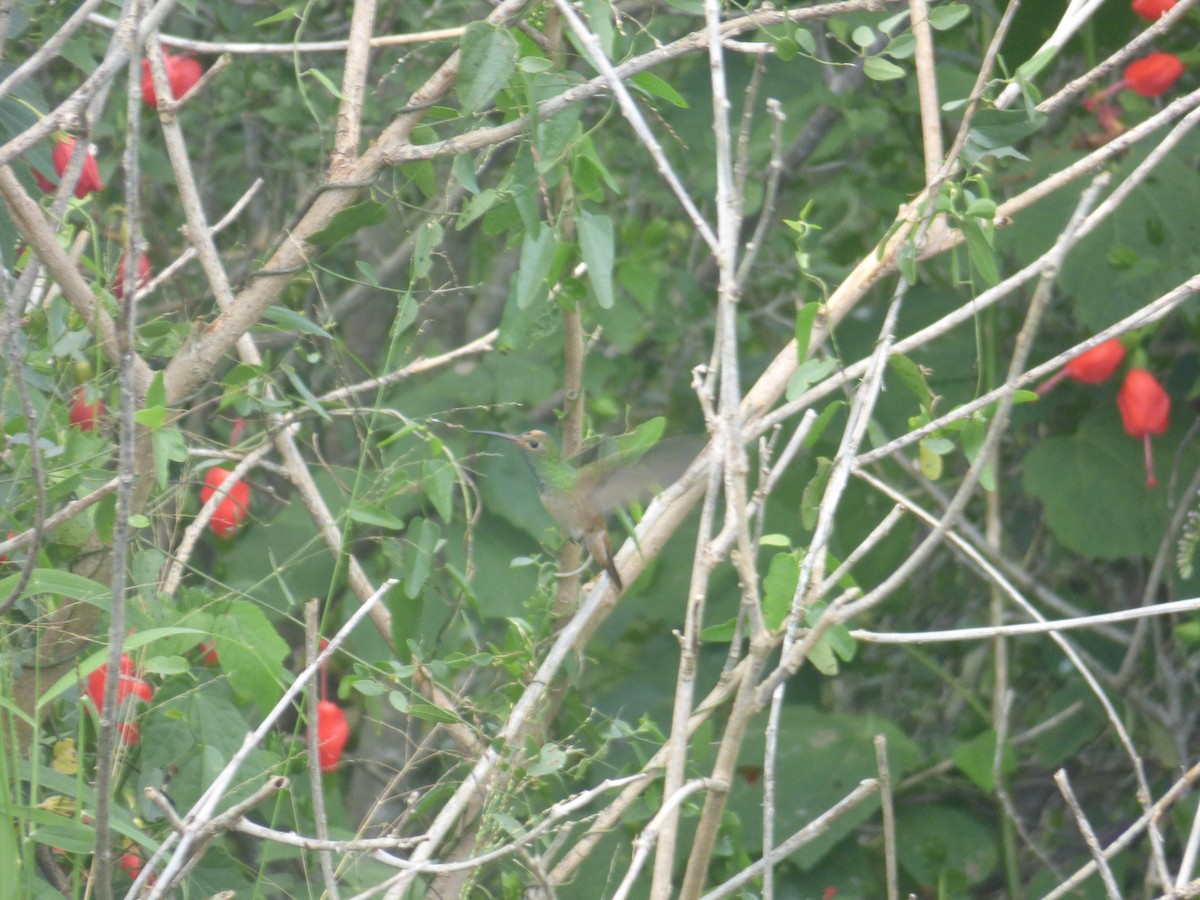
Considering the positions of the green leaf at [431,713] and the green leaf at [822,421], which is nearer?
the green leaf at [822,421]

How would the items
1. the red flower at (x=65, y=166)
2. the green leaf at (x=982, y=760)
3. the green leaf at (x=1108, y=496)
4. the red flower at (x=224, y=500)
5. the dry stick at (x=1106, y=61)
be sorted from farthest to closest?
the green leaf at (x=1108, y=496)
the green leaf at (x=982, y=760)
the red flower at (x=224, y=500)
the red flower at (x=65, y=166)
the dry stick at (x=1106, y=61)

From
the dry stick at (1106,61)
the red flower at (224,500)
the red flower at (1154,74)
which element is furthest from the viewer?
the red flower at (1154,74)

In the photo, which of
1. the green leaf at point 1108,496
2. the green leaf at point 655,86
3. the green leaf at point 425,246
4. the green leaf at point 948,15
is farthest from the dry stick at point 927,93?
the green leaf at point 1108,496

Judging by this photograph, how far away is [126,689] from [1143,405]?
2.11 m

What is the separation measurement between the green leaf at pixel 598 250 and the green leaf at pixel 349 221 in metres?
0.27

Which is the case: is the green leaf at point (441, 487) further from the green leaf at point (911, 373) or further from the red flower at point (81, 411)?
the green leaf at point (911, 373)

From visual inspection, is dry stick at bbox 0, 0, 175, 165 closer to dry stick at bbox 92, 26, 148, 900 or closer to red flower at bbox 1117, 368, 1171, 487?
dry stick at bbox 92, 26, 148, 900

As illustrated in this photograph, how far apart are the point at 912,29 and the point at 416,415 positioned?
48.8 inches

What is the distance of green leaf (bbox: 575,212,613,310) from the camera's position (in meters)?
1.60

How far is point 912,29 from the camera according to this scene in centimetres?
180

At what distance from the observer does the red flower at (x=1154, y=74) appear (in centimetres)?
265

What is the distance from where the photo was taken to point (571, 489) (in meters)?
2.33

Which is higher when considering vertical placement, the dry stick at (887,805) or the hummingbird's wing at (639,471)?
the hummingbird's wing at (639,471)

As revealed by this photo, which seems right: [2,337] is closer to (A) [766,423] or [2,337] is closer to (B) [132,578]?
(B) [132,578]
